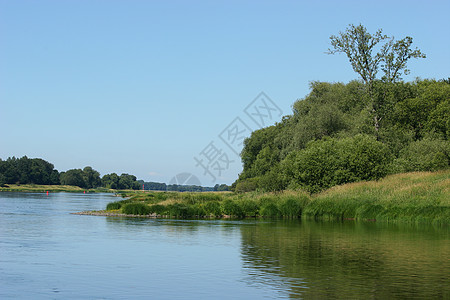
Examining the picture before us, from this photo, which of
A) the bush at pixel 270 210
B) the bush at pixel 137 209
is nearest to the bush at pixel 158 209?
the bush at pixel 137 209

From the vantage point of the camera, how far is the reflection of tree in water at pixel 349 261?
1631 centimetres

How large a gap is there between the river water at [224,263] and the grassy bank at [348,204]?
757 cm

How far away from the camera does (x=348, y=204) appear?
47562mm

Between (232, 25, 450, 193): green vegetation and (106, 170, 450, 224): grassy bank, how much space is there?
4239mm

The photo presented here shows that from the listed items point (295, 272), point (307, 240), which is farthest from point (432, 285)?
point (307, 240)

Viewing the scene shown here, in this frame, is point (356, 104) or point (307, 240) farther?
point (356, 104)

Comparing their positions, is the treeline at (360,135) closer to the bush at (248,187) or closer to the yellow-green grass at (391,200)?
the bush at (248,187)

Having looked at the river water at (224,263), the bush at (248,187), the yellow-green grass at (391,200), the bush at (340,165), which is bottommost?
the river water at (224,263)

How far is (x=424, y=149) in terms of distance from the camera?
2648 inches

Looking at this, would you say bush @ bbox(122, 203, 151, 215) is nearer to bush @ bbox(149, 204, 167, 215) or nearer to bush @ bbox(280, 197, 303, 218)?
bush @ bbox(149, 204, 167, 215)

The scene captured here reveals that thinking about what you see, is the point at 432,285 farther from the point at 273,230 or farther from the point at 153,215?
the point at 153,215

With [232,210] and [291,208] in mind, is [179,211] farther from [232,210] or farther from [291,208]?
[291,208]

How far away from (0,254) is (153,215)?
27.4 meters

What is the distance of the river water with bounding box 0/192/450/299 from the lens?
16.0 meters
